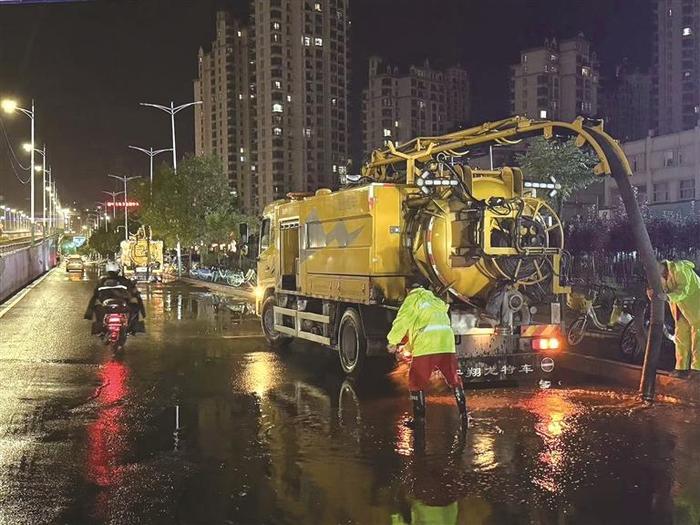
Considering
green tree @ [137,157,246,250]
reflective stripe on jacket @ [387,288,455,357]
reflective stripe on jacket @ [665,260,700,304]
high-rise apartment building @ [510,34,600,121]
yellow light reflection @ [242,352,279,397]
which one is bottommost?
yellow light reflection @ [242,352,279,397]

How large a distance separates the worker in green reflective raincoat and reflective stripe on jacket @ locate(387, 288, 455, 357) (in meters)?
3.23

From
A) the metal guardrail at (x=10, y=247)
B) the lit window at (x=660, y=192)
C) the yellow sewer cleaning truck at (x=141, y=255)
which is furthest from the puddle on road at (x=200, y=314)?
the lit window at (x=660, y=192)

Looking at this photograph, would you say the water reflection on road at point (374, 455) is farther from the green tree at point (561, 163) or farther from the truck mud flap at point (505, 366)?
the green tree at point (561, 163)

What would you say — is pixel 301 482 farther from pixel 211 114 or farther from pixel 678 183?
pixel 211 114

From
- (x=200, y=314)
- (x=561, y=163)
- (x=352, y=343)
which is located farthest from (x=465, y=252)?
(x=561, y=163)

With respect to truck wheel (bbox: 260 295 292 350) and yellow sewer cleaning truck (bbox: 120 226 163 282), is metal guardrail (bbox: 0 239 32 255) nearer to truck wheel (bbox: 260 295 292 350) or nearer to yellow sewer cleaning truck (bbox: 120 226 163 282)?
yellow sewer cleaning truck (bbox: 120 226 163 282)

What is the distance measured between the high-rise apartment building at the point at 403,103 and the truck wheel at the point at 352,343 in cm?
14174

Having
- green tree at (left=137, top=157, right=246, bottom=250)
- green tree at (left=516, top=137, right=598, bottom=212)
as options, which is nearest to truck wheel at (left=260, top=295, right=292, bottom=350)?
green tree at (left=516, top=137, right=598, bottom=212)

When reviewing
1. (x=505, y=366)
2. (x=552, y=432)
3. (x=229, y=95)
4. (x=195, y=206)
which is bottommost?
(x=552, y=432)

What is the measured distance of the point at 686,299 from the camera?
373 inches

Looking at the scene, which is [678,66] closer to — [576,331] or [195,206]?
[195,206]

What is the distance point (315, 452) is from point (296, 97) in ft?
459

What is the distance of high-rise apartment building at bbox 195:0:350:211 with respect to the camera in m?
141

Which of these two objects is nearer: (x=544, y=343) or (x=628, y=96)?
(x=544, y=343)
